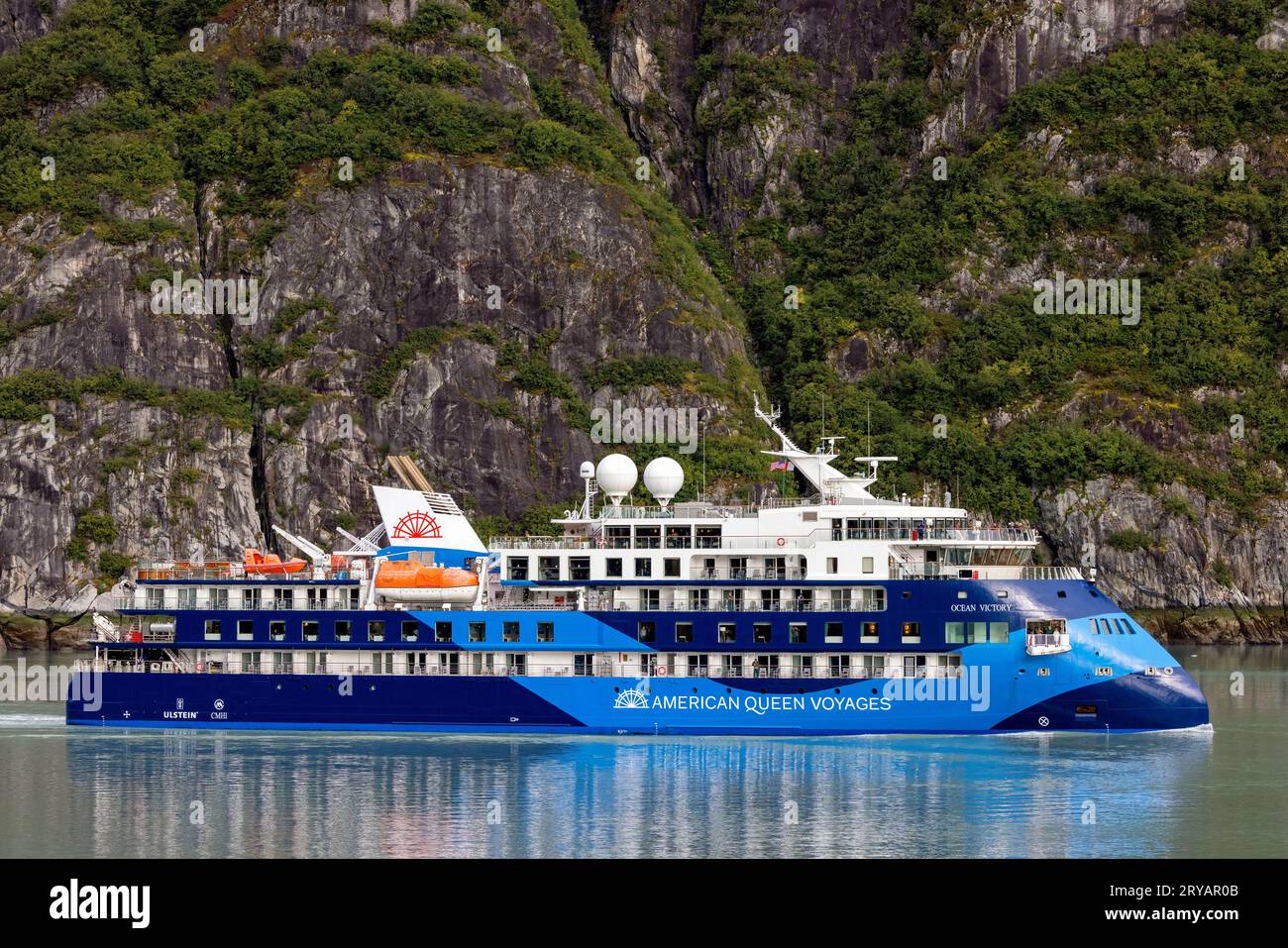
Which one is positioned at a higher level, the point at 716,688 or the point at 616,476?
the point at 616,476

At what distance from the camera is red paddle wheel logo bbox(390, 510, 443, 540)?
51781 millimetres

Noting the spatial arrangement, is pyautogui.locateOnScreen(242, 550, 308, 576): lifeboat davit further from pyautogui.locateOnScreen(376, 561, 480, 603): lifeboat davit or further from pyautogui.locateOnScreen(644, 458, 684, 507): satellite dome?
pyautogui.locateOnScreen(644, 458, 684, 507): satellite dome

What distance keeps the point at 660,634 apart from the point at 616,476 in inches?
200

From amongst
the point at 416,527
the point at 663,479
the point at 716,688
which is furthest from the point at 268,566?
the point at 716,688

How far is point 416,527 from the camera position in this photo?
5188 centimetres

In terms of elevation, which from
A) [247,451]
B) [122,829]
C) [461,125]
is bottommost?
[122,829]

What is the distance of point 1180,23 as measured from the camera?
121 meters

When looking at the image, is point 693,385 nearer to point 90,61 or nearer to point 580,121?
point 580,121

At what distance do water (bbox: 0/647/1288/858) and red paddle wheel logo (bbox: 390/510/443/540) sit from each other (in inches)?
215

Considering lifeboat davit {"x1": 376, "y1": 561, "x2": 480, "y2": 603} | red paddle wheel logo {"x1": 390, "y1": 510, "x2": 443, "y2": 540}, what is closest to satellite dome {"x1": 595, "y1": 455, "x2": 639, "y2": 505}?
lifeboat davit {"x1": 376, "y1": 561, "x2": 480, "y2": 603}

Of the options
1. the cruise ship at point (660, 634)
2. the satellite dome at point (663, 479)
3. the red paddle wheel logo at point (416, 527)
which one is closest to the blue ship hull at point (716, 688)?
the cruise ship at point (660, 634)

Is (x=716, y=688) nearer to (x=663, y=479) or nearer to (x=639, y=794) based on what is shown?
(x=663, y=479)

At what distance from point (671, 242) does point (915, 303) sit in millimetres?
14998
